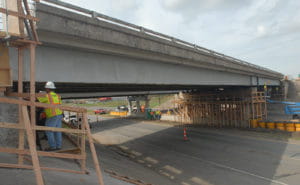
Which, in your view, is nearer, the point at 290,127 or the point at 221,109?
the point at 290,127

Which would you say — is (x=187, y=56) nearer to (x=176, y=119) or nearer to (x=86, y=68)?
(x=86, y=68)

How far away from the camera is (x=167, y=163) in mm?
11297

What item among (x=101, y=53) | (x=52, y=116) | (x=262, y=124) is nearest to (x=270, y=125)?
(x=262, y=124)

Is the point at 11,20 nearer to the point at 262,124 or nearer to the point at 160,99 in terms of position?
the point at 262,124

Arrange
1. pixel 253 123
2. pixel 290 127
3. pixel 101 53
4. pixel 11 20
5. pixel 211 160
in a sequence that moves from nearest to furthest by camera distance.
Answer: pixel 11 20 < pixel 101 53 < pixel 211 160 < pixel 290 127 < pixel 253 123

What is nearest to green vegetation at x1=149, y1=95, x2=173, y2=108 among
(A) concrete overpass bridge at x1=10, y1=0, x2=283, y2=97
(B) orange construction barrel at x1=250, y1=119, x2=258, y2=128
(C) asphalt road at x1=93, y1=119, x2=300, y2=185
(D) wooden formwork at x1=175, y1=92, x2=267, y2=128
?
(D) wooden formwork at x1=175, y1=92, x2=267, y2=128

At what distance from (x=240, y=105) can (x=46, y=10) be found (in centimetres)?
2054

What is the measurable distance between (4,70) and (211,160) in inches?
416

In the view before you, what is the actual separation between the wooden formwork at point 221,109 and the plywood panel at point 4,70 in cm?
2067

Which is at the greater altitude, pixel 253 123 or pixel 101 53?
pixel 101 53

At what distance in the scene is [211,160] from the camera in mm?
11312

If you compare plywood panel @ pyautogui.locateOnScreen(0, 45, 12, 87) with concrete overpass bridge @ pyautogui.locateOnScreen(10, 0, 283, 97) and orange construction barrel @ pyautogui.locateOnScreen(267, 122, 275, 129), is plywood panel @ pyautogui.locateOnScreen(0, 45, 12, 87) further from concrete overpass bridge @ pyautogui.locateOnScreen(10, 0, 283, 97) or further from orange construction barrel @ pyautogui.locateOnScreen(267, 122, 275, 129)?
orange construction barrel @ pyautogui.locateOnScreen(267, 122, 275, 129)

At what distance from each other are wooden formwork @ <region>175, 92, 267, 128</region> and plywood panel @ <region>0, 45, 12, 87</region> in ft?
67.8

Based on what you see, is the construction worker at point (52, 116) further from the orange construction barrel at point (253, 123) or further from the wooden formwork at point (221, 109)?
the orange construction barrel at point (253, 123)
